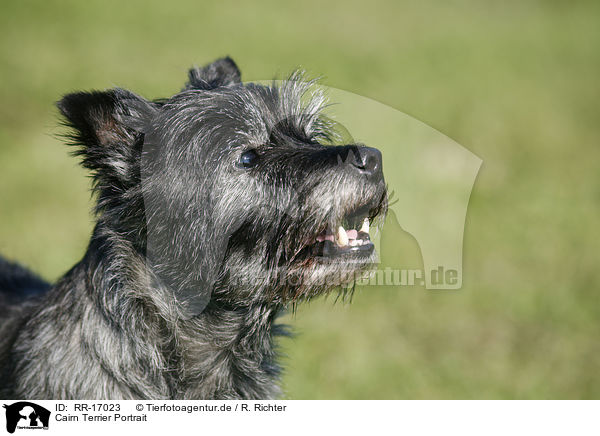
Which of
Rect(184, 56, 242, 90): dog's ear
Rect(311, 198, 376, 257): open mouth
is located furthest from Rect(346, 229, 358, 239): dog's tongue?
Rect(184, 56, 242, 90): dog's ear

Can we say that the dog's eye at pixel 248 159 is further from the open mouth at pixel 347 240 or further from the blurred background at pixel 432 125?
the blurred background at pixel 432 125

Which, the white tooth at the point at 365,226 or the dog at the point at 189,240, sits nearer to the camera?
the dog at the point at 189,240

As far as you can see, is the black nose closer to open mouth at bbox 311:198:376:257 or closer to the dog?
the dog

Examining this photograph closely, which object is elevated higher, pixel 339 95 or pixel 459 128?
pixel 459 128

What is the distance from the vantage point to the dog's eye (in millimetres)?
3145

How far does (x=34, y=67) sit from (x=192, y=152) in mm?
7472

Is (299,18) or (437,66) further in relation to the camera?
(437,66)

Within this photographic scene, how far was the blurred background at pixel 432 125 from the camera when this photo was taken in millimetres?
5656
